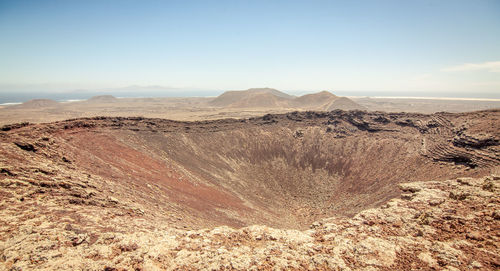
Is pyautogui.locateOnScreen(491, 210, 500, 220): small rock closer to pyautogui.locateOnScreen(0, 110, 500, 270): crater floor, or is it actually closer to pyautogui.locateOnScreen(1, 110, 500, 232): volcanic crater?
pyautogui.locateOnScreen(0, 110, 500, 270): crater floor

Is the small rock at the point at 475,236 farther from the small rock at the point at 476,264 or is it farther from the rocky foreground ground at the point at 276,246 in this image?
the small rock at the point at 476,264

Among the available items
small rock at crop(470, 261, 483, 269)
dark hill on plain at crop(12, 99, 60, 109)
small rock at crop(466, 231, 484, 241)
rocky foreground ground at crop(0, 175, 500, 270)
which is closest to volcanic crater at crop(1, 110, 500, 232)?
rocky foreground ground at crop(0, 175, 500, 270)

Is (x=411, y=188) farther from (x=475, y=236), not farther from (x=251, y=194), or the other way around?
(x=251, y=194)

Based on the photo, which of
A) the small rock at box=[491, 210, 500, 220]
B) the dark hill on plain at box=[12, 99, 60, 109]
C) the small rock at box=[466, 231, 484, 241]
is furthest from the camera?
the dark hill on plain at box=[12, 99, 60, 109]

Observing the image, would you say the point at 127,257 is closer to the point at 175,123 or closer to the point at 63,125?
the point at 63,125

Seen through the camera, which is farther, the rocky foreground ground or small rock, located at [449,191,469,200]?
small rock, located at [449,191,469,200]

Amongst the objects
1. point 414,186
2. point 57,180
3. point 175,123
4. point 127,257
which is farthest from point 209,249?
point 175,123
